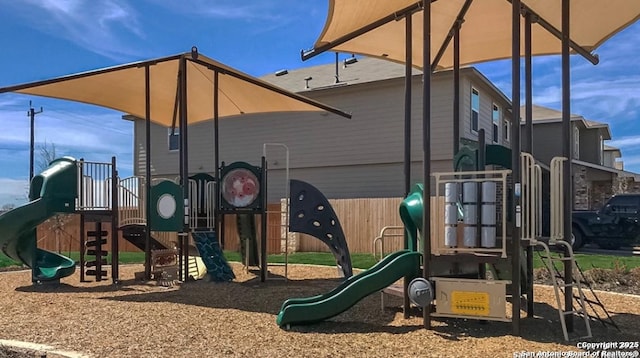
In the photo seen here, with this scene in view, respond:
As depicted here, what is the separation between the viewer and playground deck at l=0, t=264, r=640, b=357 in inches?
237

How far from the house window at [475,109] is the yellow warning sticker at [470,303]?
15749 mm

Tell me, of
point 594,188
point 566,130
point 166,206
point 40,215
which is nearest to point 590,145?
point 594,188

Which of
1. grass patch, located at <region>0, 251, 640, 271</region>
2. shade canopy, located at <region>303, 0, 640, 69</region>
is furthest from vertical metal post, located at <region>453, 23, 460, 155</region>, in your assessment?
grass patch, located at <region>0, 251, 640, 271</region>

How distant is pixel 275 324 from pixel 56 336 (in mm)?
2547

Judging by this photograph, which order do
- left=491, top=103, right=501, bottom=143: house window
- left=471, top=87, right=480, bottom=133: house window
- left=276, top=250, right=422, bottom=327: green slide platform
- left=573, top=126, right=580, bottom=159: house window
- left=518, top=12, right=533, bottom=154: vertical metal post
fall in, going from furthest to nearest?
left=573, top=126, right=580, bottom=159: house window, left=491, top=103, right=501, bottom=143: house window, left=471, top=87, right=480, bottom=133: house window, left=518, top=12, right=533, bottom=154: vertical metal post, left=276, top=250, right=422, bottom=327: green slide platform

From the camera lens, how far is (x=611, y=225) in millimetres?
20484

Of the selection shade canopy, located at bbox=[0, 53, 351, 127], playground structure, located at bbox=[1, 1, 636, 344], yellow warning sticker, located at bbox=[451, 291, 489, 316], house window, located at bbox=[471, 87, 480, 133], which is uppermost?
house window, located at bbox=[471, 87, 480, 133]

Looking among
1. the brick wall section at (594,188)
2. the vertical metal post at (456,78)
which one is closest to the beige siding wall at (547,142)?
the brick wall section at (594,188)

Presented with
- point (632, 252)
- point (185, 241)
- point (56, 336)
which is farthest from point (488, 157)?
point (632, 252)

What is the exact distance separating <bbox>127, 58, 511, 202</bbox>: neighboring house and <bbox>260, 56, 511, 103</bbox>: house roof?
5cm

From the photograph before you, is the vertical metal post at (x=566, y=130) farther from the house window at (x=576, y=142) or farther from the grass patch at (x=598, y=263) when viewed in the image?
the house window at (x=576, y=142)

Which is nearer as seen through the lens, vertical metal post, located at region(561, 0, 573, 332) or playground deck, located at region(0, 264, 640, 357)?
playground deck, located at region(0, 264, 640, 357)

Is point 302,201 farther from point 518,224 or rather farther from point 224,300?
point 518,224

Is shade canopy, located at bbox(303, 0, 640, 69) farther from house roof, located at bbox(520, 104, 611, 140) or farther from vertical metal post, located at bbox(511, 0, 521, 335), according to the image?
house roof, located at bbox(520, 104, 611, 140)
